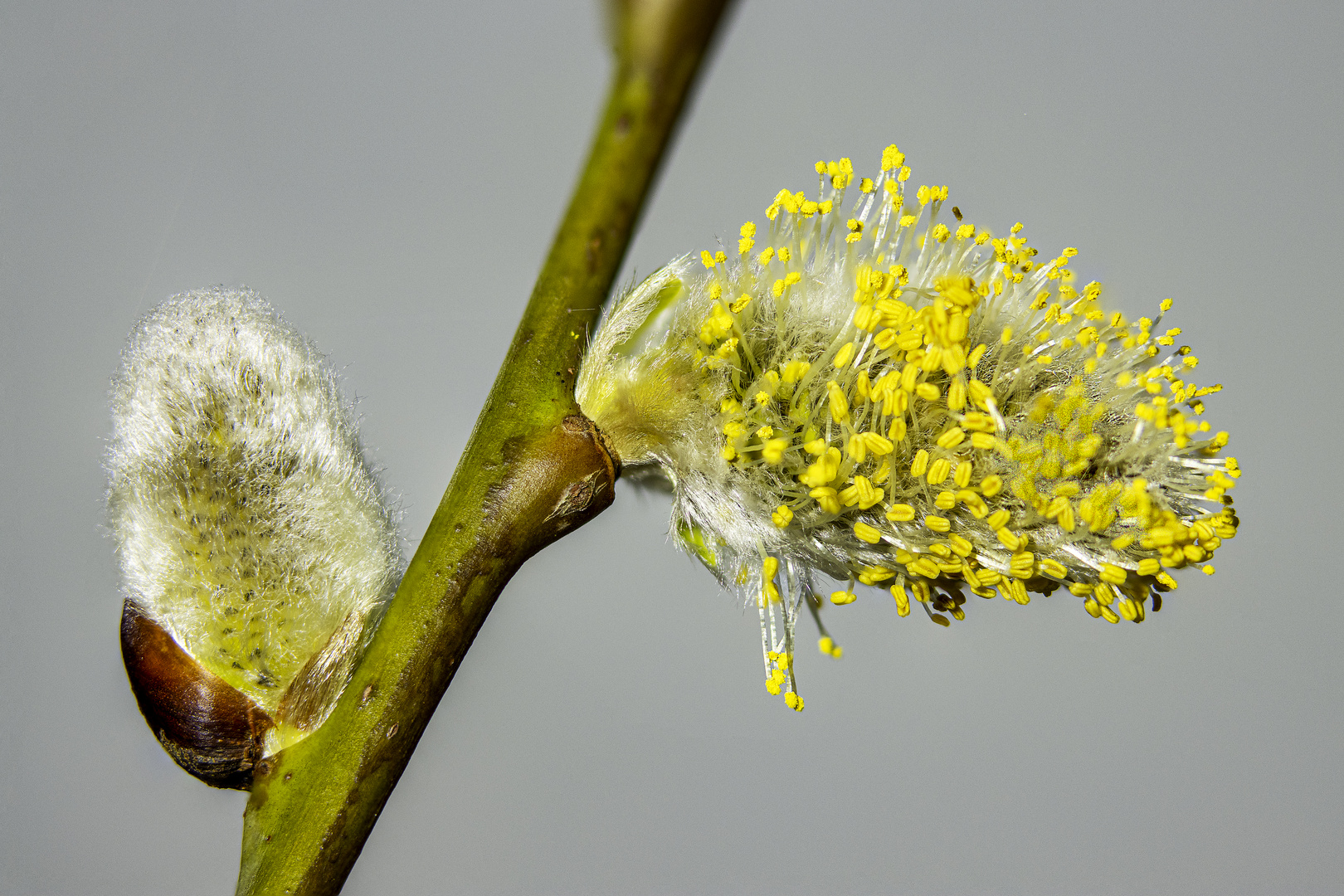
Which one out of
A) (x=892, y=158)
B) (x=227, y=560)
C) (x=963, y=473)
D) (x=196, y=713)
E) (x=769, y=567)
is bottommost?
(x=196, y=713)

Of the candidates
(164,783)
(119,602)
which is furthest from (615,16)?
(164,783)

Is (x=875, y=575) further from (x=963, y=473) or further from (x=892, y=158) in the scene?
(x=892, y=158)

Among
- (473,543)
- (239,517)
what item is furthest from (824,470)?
(239,517)

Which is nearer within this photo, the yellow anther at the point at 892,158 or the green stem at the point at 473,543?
the green stem at the point at 473,543

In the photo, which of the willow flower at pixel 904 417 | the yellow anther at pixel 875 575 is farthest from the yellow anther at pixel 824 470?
the yellow anther at pixel 875 575

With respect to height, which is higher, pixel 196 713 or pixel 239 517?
pixel 239 517

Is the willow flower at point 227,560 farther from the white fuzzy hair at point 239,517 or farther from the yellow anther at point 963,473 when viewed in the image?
the yellow anther at point 963,473

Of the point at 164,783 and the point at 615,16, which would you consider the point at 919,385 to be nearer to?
the point at 615,16
